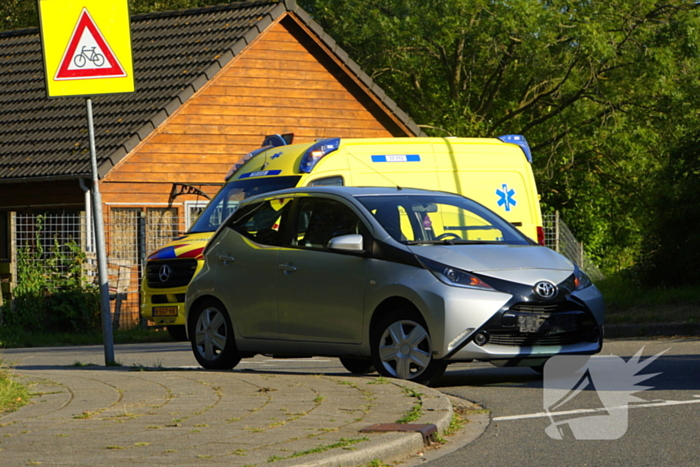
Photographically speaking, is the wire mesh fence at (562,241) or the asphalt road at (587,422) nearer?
the asphalt road at (587,422)

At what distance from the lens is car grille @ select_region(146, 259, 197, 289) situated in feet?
50.7

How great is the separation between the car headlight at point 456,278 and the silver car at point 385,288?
0.04ft

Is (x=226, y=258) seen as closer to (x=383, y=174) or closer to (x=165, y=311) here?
(x=383, y=174)

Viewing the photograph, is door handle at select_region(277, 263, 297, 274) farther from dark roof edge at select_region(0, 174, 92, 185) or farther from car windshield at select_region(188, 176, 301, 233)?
dark roof edge at select_region(0, 174, 92, 185)

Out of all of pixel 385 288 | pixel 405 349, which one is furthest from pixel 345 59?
pixel 405 349

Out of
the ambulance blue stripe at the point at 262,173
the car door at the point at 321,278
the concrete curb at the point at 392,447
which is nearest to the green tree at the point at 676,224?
the ambulance blue stripe at the point at 262,173

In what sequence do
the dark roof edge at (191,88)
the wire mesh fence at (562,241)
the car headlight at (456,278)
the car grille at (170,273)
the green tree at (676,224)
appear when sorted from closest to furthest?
the car headlight at (456,278), the car grille at (170,273), the green tree at (676,224), the dark roof edge at (191,88), the wire mesh fence at (562,241)

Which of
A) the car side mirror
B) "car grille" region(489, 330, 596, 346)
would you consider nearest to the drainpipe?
the car side mirror

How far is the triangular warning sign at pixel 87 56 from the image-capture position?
10.2 metres

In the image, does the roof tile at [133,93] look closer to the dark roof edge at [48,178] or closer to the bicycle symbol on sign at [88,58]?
the dark roof edge at [48,178]

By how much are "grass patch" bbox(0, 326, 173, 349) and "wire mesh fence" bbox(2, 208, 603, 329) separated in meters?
1.39

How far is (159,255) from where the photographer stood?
52.2ft

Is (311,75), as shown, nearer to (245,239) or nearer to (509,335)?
(245,239)

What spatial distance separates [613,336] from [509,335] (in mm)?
6512
